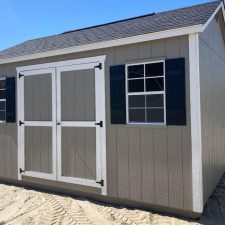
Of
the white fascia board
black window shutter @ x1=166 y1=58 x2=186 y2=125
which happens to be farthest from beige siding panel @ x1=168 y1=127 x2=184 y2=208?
the white fascia board

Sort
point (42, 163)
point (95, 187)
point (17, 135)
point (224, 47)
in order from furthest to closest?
point (224, 47) < point (17, 135) < point (42, 163) < point (95, 187)

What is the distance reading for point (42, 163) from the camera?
5711 mm

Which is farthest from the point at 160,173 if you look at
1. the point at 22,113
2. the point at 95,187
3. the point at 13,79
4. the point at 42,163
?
the point at 13,79

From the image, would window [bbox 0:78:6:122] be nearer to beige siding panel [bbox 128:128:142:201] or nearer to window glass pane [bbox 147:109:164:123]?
beige siding panel [bbox 128:128:142:201]

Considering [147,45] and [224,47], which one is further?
[224,47]

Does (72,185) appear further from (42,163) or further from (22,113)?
(22,113)

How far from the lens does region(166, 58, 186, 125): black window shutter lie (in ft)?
13.5

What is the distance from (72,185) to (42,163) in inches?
34.3

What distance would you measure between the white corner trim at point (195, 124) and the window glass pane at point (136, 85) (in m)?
0.84

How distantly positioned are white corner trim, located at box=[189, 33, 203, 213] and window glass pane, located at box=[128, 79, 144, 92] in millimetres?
839

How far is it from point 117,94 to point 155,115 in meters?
0.77

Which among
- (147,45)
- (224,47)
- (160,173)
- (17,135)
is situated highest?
(224,47)

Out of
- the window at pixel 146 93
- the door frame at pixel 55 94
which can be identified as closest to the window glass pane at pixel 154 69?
the window at pixel 146 93

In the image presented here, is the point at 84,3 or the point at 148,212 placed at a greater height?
the point at 84,3
